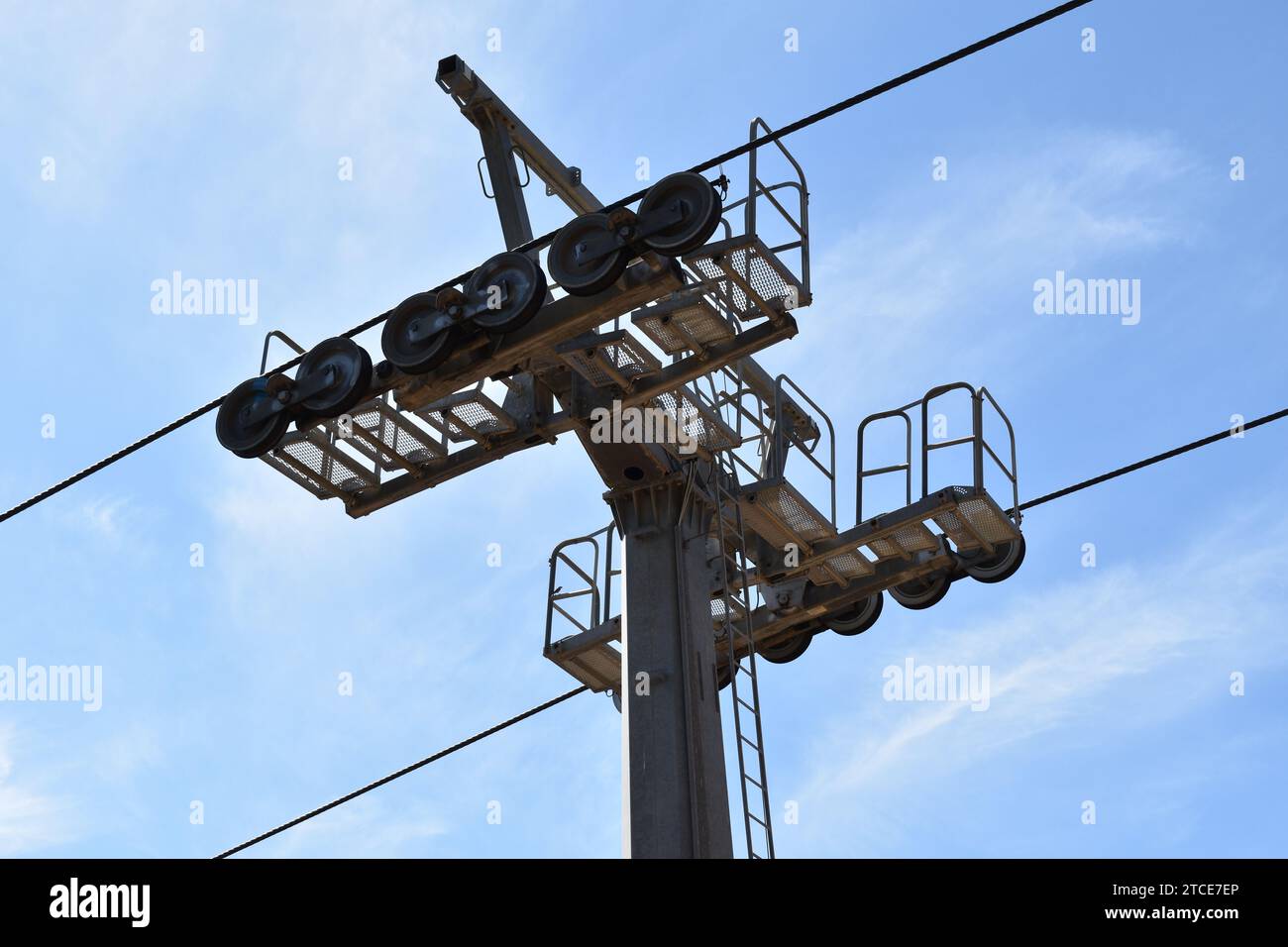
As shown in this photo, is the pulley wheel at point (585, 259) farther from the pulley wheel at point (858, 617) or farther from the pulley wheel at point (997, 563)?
the pulley wheel at point (858, 617)

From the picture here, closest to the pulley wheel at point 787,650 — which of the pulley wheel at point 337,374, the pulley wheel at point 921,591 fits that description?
the pulley wheel at point 921,591

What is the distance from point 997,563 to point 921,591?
3.24ft

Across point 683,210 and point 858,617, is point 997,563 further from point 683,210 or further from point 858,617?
point 683,210

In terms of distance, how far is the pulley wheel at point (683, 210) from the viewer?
1308 centimetres

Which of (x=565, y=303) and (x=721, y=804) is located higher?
(x=565, y=303)

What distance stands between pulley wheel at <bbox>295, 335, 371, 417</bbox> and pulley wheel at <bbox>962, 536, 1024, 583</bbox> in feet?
20.0

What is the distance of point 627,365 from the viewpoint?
14391mm

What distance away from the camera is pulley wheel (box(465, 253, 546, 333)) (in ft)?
44.9

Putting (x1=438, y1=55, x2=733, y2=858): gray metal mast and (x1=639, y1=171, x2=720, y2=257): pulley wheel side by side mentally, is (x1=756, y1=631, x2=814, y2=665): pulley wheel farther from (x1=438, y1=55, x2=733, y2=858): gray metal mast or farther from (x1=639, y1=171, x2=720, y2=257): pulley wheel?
(x1=639, y1=171, x2=720, y2=257): pulley wheel
